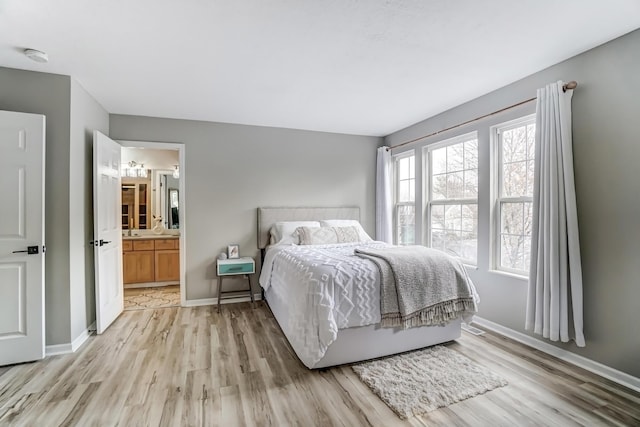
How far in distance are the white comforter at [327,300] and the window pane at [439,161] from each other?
211 centimetres

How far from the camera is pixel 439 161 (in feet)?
13.7

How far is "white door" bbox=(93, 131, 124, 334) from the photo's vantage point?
10.3 feet

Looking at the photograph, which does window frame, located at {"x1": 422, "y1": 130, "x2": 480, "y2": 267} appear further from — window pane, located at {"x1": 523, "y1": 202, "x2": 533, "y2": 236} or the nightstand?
the nightstand

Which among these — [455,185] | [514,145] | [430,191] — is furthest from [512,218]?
[430,191]

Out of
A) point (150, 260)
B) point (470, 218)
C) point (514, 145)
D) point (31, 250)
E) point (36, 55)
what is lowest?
point (150, 260)

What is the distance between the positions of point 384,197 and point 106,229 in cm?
376

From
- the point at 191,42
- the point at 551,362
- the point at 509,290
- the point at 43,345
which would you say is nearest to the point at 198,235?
the point at 43,345

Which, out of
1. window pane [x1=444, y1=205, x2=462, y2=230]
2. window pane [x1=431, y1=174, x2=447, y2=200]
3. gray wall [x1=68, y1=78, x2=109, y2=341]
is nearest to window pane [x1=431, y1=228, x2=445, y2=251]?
window pane [x1=444, y1=205, x2=462, y2=230]

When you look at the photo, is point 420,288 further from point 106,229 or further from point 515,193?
point 106,229

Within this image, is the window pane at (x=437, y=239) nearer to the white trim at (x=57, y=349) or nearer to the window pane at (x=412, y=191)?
the window pane at (x=412, y=191)

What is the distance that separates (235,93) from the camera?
10.8ft

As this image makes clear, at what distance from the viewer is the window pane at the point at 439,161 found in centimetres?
408

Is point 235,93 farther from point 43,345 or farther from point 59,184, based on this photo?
point 43,345

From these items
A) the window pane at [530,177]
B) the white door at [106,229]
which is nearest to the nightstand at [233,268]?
the white door at [106,229]
